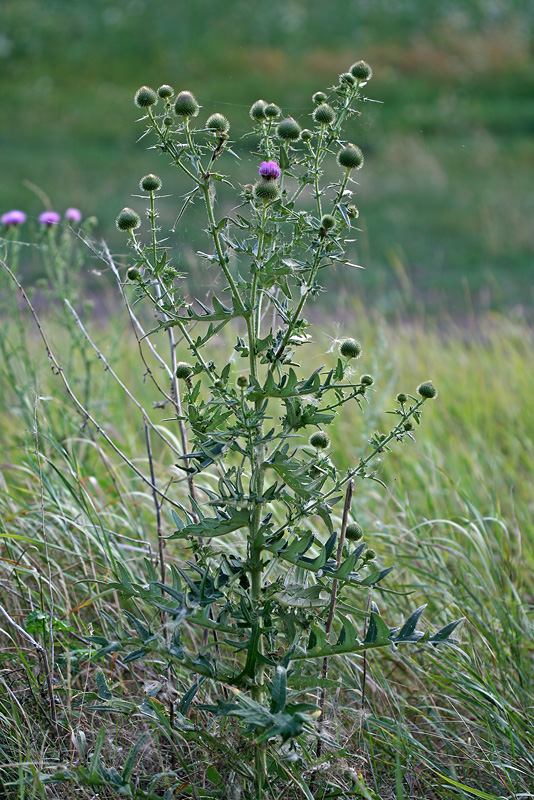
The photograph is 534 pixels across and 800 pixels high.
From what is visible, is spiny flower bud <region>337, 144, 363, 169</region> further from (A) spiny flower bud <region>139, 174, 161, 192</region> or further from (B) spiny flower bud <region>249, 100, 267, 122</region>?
(A) spiny flower bud <region>139, 174, 161, 192</region>

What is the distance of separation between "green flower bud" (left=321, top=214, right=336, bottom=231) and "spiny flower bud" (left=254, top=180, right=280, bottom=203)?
85mm

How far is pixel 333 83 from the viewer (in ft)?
38.3

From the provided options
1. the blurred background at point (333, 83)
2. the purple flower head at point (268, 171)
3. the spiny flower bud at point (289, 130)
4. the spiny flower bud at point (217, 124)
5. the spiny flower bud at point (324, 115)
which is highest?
the blurred background at point (333, 83)

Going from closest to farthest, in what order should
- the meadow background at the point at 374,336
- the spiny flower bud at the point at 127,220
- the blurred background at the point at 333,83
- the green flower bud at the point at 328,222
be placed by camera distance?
the green flower bud at the point at 328,222 → the spiny flower bud at the point at 127,220 → the meadow background at the point at 374,336 → the blurred background at the point at 333,83

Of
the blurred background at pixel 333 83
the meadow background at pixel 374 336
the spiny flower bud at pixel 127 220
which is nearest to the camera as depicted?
the spiny flower bud at pixel 127 220

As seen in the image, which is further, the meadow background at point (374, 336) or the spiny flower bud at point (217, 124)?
the meadow background at point (374, 336)

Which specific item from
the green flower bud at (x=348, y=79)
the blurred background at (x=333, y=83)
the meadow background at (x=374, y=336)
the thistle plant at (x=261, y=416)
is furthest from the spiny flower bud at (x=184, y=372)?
the blurred background at (x=333, y=83)

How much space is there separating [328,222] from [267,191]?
0.34 ft

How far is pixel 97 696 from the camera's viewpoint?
4.38 feet

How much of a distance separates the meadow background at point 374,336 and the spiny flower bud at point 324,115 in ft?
0.48

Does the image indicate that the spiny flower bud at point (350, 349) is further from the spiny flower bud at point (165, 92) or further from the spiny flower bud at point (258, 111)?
the spiny flower bud at point (165, 92)

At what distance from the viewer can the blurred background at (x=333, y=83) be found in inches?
334

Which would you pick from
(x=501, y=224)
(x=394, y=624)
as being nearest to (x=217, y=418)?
(x=394, y=624)

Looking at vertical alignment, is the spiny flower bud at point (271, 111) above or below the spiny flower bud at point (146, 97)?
above
